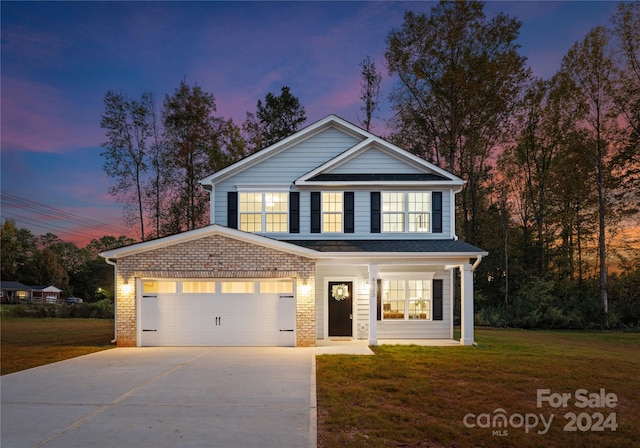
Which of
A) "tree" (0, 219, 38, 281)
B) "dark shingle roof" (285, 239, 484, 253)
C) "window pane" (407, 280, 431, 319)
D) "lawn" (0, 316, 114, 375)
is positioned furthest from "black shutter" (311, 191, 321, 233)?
"tree" (0, 219, 38, 281)

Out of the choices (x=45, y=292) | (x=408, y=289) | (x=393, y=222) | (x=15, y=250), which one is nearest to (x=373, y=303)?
(x=408, y=289)

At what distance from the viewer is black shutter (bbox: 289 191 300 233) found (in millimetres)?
14898

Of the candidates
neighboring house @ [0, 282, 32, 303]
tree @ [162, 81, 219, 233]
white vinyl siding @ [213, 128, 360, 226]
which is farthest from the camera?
neighboring house @ [0, 282, 32, 303]

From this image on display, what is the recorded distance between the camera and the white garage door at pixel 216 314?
12.5 metres

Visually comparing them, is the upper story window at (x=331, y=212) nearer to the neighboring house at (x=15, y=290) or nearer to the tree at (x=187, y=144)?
the tree at (x=187, y=144)

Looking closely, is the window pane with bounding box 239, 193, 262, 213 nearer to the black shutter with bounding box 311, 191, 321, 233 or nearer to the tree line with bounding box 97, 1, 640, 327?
the black shutter with bounding box 311, 191, 321, 233

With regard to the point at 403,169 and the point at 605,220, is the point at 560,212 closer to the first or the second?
the point at 605,220

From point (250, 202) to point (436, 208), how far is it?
23.0 ft

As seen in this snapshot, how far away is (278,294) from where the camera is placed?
41.6 ft

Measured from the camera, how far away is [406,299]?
14273 mm

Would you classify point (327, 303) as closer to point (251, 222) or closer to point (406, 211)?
point (251, 222)

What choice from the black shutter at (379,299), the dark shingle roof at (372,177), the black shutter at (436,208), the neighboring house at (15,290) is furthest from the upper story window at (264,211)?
the neighboring house at (15,290)

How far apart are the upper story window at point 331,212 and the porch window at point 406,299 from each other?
2745mm

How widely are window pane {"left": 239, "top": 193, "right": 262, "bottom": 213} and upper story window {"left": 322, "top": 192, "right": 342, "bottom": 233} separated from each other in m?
2.48
